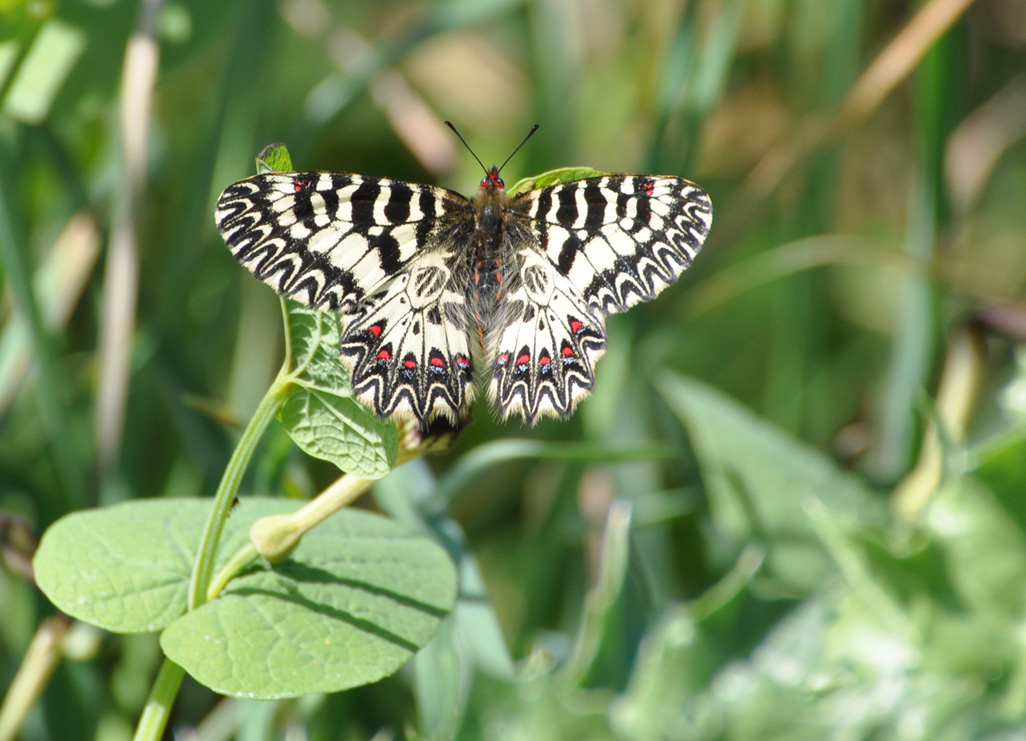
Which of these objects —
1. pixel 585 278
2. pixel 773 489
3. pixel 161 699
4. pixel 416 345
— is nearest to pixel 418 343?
pixel 416 345

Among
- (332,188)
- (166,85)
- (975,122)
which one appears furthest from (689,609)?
(975,122)

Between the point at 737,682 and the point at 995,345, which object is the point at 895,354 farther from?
the point at 737,682

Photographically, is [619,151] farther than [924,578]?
Yes

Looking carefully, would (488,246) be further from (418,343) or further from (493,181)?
(418,343)

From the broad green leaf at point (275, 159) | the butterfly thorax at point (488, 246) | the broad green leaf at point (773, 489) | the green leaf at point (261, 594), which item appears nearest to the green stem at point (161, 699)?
the green leaf at point (261, 594)

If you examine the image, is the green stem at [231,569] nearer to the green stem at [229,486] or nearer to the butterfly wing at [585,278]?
the green stem at [229,486]

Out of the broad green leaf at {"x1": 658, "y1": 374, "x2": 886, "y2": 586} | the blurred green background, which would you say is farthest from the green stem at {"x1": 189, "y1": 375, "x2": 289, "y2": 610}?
the broad green leaf at {"x1": 658, "y1": 374, "x2": 886, "y2": 586}
